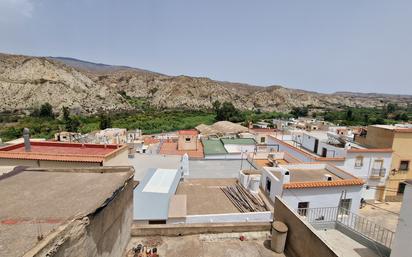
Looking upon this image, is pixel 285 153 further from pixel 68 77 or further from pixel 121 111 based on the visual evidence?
pixel 68 77

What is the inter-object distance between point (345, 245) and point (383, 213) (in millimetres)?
20657

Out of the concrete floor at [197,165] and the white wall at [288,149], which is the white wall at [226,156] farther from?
the white wall at [288,149]

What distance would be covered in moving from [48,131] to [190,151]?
135 feet

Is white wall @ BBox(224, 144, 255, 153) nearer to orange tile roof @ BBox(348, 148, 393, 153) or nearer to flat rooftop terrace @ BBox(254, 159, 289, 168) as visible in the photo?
flat rooftop terrace @ BBox(254, 159, 289, 168)

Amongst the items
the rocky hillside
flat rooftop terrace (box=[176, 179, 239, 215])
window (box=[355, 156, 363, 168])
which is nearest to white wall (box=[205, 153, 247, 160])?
flat rooftop terrace (box=[176, 179, 239, 215])

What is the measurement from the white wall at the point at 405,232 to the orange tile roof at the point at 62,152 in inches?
501

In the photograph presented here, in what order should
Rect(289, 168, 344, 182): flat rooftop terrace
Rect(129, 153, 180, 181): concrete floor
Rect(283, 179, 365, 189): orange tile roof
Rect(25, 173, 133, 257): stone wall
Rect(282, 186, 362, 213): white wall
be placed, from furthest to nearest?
Rect(129, 153, 180, 181): concrete floor → Rect(289, 168, 344, 182): flat rooftop terrace → Rect(282, 186, 362, 213): white wall → Rect(283, 179, 365, 189): orange tile roof → Rect(25, 173, 133, 257): stone wall

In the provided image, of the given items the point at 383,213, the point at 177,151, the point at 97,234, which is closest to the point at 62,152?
the point at 97,234

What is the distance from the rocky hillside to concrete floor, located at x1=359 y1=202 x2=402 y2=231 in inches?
3163

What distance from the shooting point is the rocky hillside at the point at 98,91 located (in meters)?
71.4

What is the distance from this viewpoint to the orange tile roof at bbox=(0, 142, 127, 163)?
491 inches

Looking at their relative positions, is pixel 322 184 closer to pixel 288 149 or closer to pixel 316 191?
pixel 316 191

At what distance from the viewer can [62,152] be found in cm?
1451

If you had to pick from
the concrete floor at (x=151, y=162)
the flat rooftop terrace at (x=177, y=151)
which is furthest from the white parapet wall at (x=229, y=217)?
the flat rooftop terrace at (x=177, y=151)
